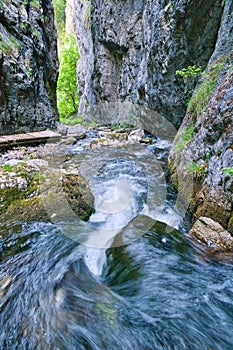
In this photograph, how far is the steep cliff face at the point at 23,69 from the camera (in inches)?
336

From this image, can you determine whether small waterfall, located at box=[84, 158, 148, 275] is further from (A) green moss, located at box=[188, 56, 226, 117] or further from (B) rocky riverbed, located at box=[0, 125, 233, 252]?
(A) green moss, located at box=[188, 56, 226, 117]

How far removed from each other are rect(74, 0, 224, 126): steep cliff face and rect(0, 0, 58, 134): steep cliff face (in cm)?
564

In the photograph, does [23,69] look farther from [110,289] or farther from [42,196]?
[110,289]

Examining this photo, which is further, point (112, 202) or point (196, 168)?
point (112, 202)

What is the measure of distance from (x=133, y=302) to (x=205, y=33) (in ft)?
29.8

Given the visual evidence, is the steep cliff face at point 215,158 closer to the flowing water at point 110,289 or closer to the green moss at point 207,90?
the green moss at point 207,90

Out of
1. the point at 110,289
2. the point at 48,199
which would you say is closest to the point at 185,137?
the point at 48,199

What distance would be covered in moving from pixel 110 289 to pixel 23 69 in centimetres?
1010

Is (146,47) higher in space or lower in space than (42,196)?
higher

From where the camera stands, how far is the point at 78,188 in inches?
148

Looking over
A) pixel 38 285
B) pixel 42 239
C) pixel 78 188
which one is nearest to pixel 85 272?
pixel 38 285

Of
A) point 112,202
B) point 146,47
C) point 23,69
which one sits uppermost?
point 146,47

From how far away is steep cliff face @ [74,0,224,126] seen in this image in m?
7.79

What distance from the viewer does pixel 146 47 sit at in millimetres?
11500
